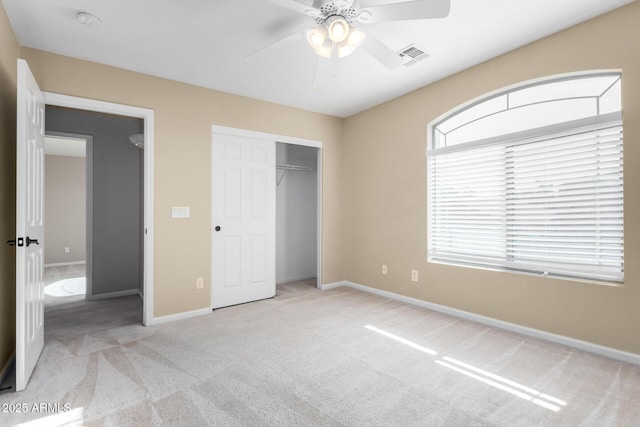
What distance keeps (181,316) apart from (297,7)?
326 cm

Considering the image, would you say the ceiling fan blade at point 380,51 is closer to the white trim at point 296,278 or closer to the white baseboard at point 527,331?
the white baseboard at point 527,331

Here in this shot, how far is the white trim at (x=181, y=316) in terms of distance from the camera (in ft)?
11.2

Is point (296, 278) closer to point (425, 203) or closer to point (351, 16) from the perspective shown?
point (425, 203)

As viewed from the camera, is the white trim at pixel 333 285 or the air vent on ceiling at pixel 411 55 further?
the white trim at pixel 333 285

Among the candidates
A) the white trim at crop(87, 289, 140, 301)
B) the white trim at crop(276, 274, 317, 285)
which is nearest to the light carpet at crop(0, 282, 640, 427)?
the white trim at crop(87, 289, 140, 301)

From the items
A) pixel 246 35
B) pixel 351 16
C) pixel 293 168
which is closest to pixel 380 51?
pixel 351 16

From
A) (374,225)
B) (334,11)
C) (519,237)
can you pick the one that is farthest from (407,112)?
(334,11)

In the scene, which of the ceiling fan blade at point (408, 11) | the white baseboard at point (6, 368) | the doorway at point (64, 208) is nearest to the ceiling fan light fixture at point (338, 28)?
the ceiling fan blade at point (408, 11)

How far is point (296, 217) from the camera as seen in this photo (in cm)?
559

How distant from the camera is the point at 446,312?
362 centimetres

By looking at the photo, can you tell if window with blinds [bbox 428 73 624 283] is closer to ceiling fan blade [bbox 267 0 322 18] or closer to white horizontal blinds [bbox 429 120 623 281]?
white horizontal blinds [bbox 429 120 623 281]

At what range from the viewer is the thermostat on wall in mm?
3538

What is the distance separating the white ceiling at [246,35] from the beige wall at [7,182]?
277 mm

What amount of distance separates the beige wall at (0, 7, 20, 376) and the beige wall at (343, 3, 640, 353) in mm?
3840
